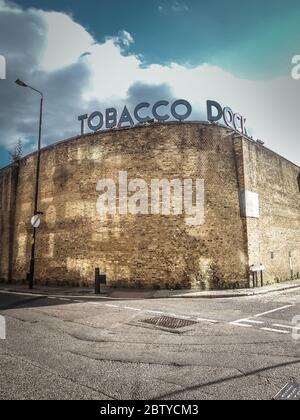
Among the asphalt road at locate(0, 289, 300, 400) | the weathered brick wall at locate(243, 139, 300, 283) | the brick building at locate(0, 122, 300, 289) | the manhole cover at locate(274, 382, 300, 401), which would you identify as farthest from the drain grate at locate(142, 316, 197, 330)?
the weathered brick wall at locate(243, 139, 300, 283)

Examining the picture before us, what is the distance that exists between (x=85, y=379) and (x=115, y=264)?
12.3 metres

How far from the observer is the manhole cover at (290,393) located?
3.88 meters

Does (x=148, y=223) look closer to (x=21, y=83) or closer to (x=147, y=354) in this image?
(x=21, y=83)

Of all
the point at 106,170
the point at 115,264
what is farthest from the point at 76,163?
the point at 115,264

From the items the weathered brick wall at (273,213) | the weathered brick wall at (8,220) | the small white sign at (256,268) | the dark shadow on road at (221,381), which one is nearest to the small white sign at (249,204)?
the weathered brick wall at (273,213)

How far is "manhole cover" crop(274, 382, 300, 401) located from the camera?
3.88 m

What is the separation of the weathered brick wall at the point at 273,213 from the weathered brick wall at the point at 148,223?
1.18 m

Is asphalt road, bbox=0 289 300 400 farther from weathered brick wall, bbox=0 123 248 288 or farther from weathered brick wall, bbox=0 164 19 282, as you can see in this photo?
weathered brick wall, bbox=0 164 19 282

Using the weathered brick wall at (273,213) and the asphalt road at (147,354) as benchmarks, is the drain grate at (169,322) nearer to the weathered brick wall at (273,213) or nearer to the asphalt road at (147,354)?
the asphalt road at (147,354)

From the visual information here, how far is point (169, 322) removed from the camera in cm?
830

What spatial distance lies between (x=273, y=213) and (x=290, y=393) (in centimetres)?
1743

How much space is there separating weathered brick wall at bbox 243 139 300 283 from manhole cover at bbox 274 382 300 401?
12.8m

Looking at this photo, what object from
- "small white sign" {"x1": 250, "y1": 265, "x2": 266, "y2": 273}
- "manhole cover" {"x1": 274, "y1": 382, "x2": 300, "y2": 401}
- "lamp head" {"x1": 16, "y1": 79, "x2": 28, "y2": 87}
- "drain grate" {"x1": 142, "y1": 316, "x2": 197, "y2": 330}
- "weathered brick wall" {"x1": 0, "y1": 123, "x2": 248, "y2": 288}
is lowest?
"manhole cover" {"x1": 274, "y1": 382, "x2": 300, "y2": 401}
